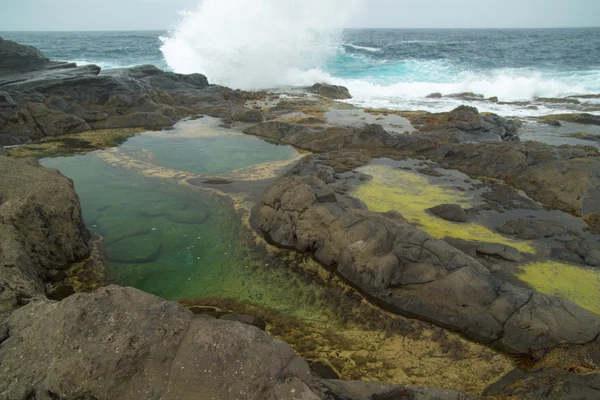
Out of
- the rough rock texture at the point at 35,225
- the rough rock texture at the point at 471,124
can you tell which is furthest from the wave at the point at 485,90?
the rough rock texture at the point at 35,225

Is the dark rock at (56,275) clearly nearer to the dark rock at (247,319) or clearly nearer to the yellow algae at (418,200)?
the dark rock at (247,319)

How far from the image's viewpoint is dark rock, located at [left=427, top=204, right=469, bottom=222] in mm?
11193

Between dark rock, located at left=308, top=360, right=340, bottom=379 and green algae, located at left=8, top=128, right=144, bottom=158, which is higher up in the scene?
green algae, located at left=8, top=128, right=144, bottom=158

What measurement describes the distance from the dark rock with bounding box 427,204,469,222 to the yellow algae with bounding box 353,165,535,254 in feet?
0.64

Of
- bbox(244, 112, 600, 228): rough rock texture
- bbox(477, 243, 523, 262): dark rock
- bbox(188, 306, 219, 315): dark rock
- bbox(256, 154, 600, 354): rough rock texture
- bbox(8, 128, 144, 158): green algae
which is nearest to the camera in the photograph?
bbox(256, 154, 600, 354): rough rock texture

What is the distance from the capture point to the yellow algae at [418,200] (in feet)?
34.1

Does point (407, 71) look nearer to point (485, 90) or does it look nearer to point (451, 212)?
point (485, 90)

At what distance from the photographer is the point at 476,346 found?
6637 millimetres

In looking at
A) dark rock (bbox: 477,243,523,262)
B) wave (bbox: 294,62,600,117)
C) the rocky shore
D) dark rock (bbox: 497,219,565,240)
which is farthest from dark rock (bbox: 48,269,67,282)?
wave (bbox: 294,62,600,117)

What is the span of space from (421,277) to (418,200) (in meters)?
5.37

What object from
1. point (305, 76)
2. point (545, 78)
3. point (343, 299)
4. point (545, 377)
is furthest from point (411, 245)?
point (545, 78)

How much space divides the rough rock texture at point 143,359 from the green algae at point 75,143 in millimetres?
14857

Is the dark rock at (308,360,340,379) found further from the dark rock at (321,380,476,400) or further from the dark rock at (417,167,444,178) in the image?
the dark rock at (417,167,444,178)

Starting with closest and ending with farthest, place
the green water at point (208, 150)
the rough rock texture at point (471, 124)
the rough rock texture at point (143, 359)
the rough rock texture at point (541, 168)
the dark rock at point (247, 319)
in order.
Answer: the rough rock texture at point (143, 359) → the dark rock at point (247, 319) → the rough rock texture at point (541, 168) → the green water at point (208, 150) → the rough rock texture at point (471, 124)
